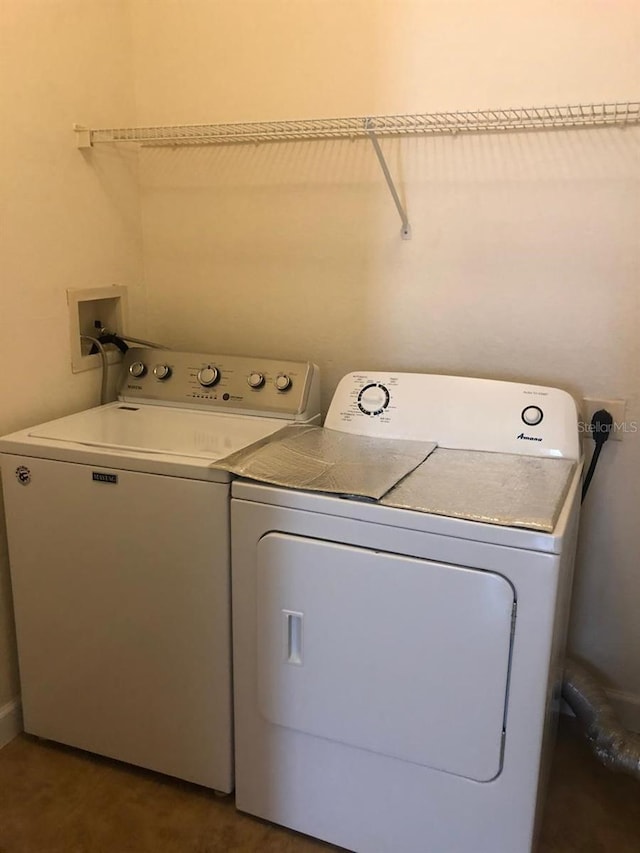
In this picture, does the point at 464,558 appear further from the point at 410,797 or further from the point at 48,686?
the point at 48,686

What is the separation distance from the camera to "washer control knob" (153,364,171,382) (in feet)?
7.03

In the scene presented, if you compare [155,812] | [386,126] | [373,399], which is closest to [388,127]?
[386,126]

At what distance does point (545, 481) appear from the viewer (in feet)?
5.10

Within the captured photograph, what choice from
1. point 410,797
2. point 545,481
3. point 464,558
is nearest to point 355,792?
point 410,797

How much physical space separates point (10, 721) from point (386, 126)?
1.84 m

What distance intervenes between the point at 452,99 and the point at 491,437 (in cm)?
87

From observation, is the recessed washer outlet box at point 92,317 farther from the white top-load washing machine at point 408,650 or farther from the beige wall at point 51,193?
the white top-load washing machine at point 408,650

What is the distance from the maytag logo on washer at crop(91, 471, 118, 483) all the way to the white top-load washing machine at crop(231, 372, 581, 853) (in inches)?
11.7

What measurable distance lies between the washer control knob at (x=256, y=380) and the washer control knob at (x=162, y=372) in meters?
0.26

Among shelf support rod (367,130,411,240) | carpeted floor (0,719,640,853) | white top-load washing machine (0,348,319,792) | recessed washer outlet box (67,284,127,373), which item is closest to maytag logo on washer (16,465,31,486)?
white top-load washing machine (0,348,319,792)

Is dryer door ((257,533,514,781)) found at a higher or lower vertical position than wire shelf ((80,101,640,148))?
lower

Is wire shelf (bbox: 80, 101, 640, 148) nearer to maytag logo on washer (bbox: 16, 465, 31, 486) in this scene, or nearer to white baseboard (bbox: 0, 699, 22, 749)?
maytag logo on washer (bbox: 16, 465, 31, 486)

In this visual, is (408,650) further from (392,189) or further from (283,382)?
(392,189)

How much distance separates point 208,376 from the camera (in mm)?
2090
